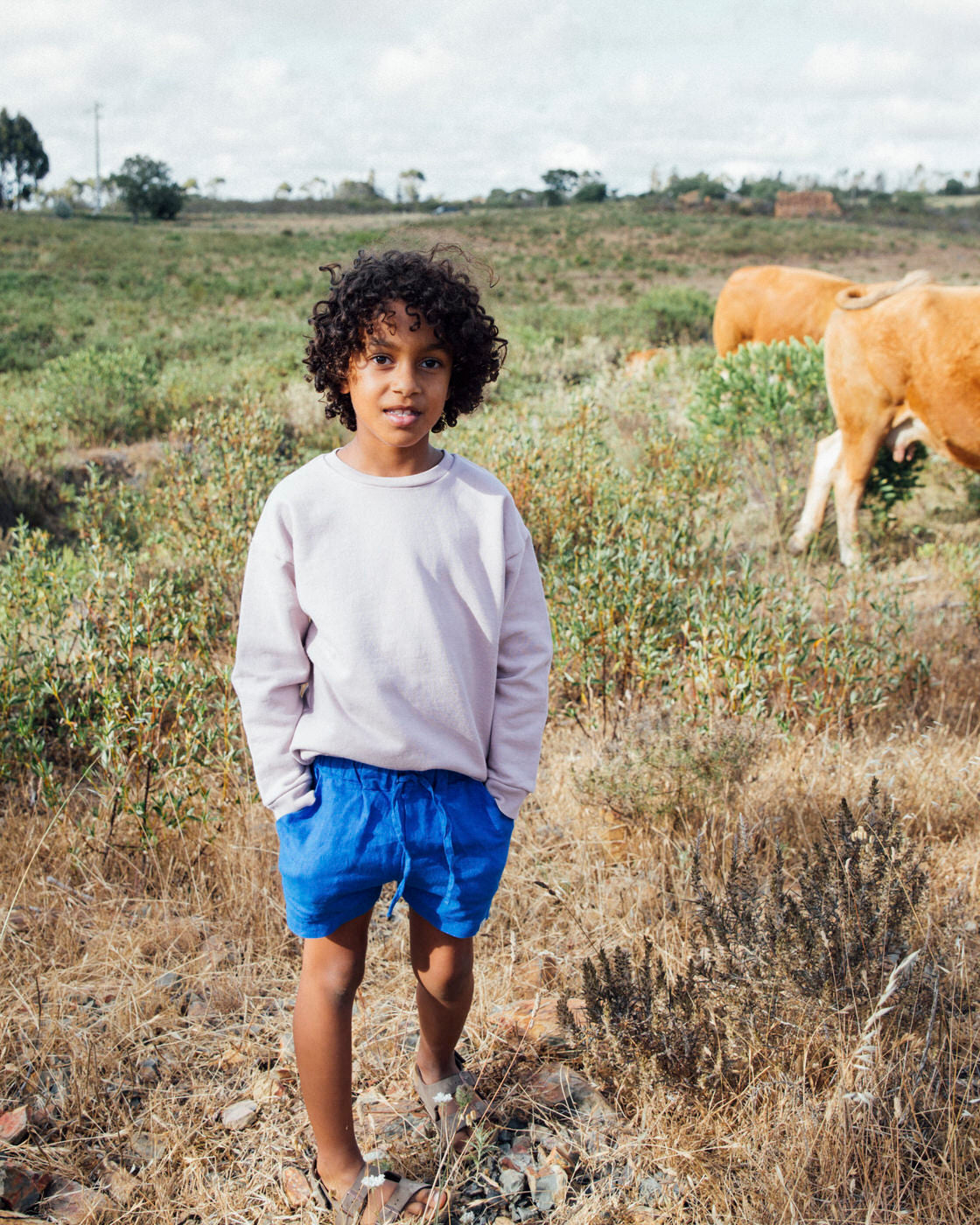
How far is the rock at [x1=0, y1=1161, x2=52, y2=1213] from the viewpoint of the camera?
5.49ft

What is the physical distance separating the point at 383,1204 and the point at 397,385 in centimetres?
142

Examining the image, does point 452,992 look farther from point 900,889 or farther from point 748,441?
point 748,441

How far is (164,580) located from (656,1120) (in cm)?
349

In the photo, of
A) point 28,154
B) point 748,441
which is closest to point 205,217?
point 28,154

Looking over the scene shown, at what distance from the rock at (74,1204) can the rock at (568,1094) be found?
843 millimetres

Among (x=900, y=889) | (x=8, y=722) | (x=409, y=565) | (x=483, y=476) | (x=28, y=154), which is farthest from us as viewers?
(x=28, y=154)

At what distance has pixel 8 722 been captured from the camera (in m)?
3.04

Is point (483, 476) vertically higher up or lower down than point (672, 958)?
higher up

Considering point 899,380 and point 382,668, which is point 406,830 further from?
point 899,380

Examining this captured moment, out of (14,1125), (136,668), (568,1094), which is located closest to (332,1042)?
(568,1094)

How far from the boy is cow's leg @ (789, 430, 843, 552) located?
14.5 ft

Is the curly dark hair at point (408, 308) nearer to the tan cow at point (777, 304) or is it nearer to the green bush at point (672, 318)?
the tan cow at point (777, 304)

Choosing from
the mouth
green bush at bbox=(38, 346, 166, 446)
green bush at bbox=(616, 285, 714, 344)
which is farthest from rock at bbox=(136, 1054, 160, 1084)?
green bush at bbox=(616, 285, 714, 344)

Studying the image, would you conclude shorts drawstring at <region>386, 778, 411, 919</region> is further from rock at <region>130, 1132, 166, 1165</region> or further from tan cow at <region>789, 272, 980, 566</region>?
tan cow at <region>789, 272, 980, 566</region>
